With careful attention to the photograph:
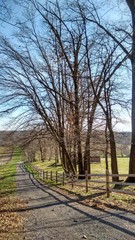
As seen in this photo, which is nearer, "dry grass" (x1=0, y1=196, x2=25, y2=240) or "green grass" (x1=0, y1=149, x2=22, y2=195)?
"dry grass" (x1=0, y1=196, x2=25, y2=240)

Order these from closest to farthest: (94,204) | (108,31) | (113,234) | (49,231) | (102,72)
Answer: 1. (113,234)
2. (49,231)
3. (94,204)
4. (108,31)
5. (102,72)

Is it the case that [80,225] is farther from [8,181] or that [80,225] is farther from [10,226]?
[8,181]

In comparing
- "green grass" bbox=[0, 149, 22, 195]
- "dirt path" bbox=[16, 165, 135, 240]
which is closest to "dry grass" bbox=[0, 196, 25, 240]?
"dirt path" bbox=[16, 165, 135, 240]

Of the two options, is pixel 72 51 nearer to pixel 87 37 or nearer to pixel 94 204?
pixel 87 37

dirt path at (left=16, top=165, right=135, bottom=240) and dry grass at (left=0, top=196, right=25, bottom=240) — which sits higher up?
dirt path at (left=16, top=165, right=135, bottom=240)

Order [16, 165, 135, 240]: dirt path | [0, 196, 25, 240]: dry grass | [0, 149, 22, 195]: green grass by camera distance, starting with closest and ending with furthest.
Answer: [16, 165, 135, 240]: dirt path
[0, 196, 25, 240]: dry grass
[0, 149, 22, 195]: green grass

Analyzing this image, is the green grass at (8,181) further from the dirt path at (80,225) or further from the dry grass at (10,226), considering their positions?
the dirt path at (80,225)

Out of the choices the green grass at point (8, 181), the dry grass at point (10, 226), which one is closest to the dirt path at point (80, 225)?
the dry grass at point (10, 226)

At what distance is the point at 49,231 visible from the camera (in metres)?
5.88

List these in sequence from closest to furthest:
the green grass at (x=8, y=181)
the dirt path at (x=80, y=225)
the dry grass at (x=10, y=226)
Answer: the dirt path at (x=80, y=225) < the dry grass at (x=10, y=226) < the green grass at (x=8, y=181)

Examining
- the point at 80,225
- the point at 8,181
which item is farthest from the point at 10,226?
the point at 8,181

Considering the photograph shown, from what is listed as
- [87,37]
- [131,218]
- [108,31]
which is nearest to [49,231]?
[131,218]

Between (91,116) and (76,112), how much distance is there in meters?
1.11

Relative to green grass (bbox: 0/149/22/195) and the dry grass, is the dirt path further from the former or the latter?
green grass (bbox: 0/149/22/195)
